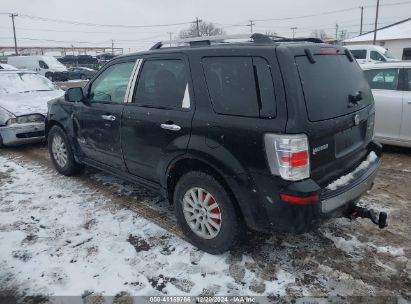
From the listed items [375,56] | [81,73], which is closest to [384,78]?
[375,56]

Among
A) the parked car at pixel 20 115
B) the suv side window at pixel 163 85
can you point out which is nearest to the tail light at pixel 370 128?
the suv side window at pixel 163 85

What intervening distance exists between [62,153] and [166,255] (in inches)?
112

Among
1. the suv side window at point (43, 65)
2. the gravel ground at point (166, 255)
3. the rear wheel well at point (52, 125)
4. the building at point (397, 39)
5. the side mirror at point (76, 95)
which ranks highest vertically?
the building at point (397, 39)

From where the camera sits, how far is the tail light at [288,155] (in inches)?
97.3

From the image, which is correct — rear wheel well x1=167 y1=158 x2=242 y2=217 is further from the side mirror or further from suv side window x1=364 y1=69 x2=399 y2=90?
suv side window x1=364 y1=69 x2=399 y2=90

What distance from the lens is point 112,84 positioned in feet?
13.7

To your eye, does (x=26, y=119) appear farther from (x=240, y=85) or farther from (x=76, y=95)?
(x=240, y=85)

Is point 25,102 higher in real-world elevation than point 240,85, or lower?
lower

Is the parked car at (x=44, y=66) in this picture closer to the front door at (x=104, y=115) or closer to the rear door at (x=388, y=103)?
the front door at (x=104, y=115)

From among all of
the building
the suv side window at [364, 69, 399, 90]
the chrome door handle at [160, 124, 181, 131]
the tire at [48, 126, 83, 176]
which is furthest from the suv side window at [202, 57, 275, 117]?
the building

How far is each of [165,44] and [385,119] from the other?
3.97 m

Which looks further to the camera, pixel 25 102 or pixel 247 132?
pixel 25 102

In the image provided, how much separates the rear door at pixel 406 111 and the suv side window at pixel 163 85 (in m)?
4.11

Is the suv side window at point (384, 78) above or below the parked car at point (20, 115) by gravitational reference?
above
